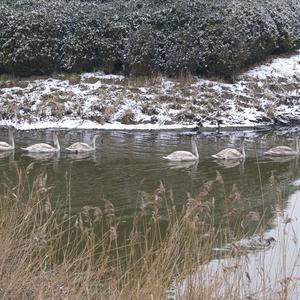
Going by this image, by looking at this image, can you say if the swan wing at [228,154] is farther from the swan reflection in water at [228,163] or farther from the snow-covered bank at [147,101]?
the snow-covered bank at [147,101]

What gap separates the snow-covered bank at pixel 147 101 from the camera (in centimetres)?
2091

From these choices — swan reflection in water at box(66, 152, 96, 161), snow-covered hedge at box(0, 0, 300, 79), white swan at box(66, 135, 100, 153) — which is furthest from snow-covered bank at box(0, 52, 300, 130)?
swan reflection in water at box(66, 152, 96, 161)

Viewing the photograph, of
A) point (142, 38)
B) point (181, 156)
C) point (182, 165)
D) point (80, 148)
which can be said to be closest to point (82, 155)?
point (80, 148)

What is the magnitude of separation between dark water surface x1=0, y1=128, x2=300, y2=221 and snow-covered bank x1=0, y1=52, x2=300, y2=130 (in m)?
1.67

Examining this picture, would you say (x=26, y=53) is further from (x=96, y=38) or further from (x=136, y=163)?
(x=136, y=163)

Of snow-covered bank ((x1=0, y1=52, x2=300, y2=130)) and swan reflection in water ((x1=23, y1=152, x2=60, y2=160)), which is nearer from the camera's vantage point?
swan reflection in water ((x1=23, y1=152, x2=60, y2=160))

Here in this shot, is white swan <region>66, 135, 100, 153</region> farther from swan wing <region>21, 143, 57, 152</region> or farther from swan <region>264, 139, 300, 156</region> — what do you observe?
swan <region>264, 139, 300, 156</region>

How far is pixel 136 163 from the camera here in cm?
1370

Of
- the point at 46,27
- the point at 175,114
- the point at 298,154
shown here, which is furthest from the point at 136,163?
the point at 46,27

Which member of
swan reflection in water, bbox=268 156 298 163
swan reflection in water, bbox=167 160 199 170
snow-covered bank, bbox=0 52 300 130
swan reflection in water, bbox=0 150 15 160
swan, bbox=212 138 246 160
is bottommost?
swan reflection in water, bbox=268 156 298 163

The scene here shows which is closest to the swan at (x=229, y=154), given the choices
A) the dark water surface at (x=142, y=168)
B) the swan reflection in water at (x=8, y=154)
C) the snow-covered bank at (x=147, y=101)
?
the dark water surface at (x=142, y=168)

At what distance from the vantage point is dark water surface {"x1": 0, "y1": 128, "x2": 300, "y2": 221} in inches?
416

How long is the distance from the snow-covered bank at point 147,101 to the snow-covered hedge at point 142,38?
68cm

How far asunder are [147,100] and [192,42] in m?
3.54
